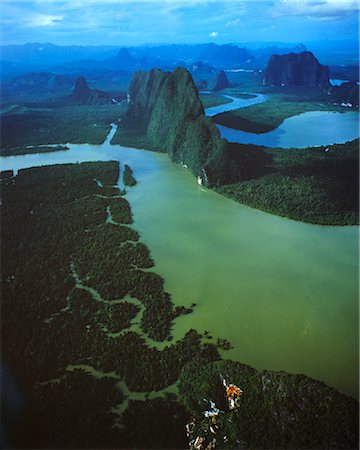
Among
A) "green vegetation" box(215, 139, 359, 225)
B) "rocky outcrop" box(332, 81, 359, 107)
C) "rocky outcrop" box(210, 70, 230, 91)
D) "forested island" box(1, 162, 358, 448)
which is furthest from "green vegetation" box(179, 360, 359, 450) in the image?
"rocky outcrop" box(210, 70, 230, 91)

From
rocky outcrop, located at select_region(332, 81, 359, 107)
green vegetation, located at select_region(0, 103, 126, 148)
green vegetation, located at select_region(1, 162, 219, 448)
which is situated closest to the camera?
green vegetation, located at select_region(1, 162, 219, 448)

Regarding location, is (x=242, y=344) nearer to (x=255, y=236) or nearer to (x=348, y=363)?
(x=348, y=363)

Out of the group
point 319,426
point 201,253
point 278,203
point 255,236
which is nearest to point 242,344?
point 319,426

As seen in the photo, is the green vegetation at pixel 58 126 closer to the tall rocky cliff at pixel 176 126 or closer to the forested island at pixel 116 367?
the tall rocky cliff at pixel 176 126

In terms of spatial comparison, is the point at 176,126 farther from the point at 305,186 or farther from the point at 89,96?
the point at 89,96

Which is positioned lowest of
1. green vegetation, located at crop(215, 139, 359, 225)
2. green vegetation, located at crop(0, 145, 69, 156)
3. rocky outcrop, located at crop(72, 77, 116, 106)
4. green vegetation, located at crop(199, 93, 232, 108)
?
green vegetation, located at crop(215, 139, 359, 225)

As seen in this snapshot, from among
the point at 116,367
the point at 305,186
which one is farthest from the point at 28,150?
the point at 116,367

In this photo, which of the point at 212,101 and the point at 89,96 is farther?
the point at 89,96

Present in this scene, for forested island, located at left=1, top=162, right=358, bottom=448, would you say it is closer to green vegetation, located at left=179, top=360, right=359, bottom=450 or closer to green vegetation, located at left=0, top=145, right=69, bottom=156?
green vegetation, located at left=179, top=360, right=359, bottom=450
